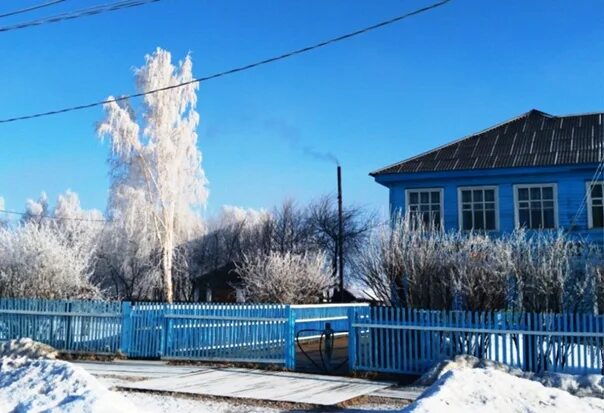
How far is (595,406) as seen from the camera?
988 centimetres

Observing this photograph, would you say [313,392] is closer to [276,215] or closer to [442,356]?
[442,356]

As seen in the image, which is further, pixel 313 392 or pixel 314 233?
pixel 314 233

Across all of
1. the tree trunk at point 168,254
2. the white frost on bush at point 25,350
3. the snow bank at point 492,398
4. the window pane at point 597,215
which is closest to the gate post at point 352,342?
the snow bank at point 492,398

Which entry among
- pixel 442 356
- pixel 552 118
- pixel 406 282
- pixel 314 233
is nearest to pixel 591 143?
pixel 552 118

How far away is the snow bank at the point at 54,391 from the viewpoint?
29.6ft

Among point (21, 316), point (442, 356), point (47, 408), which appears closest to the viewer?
point (47, 408)

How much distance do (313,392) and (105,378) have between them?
436cm

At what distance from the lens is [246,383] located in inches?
517

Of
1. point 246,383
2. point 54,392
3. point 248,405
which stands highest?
point 54,392

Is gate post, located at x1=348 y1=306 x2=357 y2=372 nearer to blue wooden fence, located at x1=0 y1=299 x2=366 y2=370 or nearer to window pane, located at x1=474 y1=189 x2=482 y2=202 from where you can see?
blue wooden fence, located at x1=0 y1=299 x2=366 y2=370

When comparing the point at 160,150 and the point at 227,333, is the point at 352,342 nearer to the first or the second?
the point at 227,333

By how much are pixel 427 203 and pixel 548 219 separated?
3720 mm

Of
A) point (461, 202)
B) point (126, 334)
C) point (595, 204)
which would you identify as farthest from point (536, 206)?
point (126, 334)

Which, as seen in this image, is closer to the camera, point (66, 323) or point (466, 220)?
point (66, 323)
